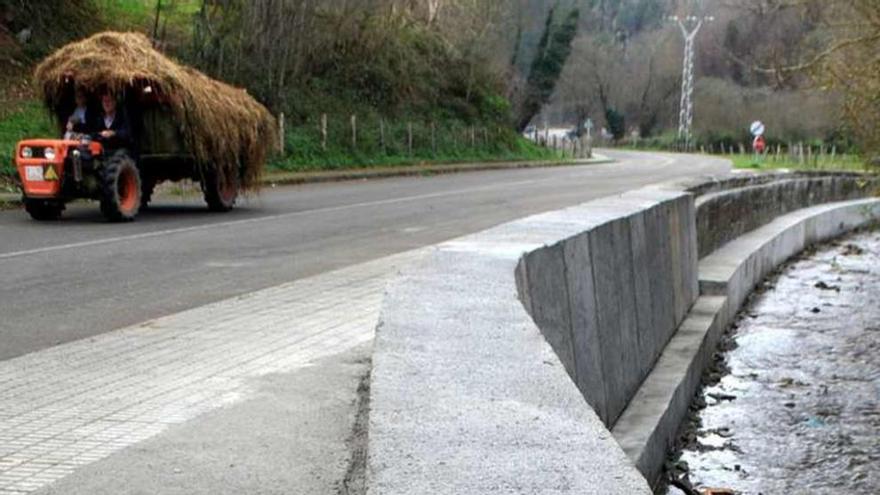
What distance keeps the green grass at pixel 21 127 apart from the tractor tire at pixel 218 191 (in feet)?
17.7

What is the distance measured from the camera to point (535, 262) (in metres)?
6.39

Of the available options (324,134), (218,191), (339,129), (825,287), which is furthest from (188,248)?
(339,129)

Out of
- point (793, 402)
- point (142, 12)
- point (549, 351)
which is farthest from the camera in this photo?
point (142, 12)

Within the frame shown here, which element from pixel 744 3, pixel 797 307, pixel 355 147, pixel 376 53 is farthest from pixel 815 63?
pixel 376 53

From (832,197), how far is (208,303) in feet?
68.9

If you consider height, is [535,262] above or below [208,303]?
above

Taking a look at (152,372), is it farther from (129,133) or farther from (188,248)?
(129,133)

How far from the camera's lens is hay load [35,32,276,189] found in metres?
16.6

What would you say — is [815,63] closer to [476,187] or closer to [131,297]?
[131,297]

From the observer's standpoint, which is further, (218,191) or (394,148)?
(394,148)

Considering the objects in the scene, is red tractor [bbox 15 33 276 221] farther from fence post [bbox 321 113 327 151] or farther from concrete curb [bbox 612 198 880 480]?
fence post [bbox 321 113 327 151]

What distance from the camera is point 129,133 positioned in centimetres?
1702

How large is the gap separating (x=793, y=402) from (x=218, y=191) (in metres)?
11.2

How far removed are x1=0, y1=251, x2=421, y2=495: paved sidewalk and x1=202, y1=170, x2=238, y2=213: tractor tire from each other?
30.2ft
